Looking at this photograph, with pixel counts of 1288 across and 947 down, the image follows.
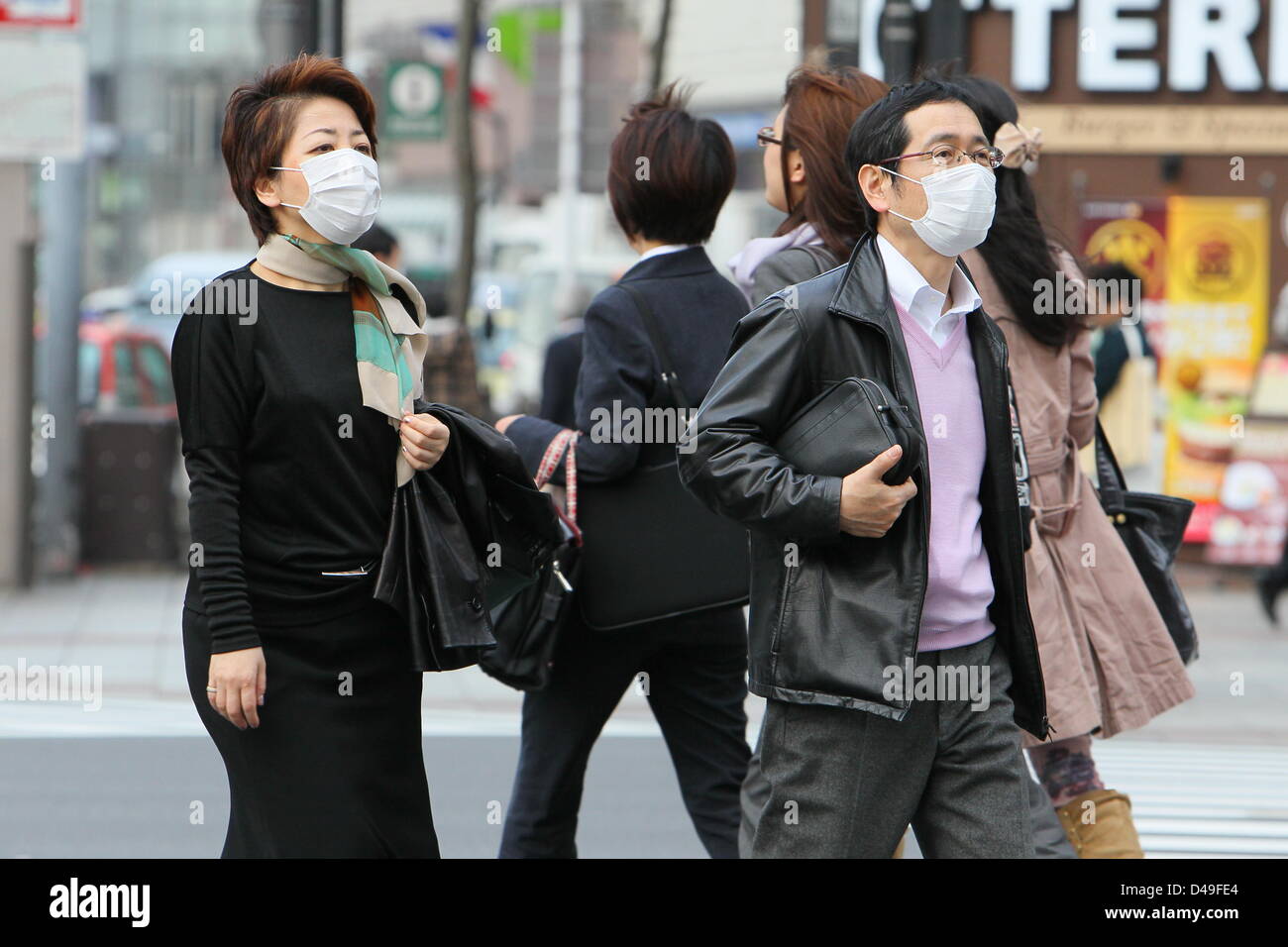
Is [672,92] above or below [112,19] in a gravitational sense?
below

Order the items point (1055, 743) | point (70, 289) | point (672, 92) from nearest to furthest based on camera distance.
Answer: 1. point (1055, 743)
2. point (672, 92)
3. point (70, 289)

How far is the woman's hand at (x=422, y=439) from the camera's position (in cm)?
348

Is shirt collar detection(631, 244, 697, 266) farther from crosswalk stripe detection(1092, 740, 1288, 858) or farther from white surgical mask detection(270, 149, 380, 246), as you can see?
crosswalk stripe detection(1092, 740, 1288, 858)

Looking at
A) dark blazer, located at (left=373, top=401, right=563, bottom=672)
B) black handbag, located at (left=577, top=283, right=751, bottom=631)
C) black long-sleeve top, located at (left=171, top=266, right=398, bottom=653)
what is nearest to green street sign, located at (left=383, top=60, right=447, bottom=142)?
black handbag, located at (left=577, top=283, right=751, bottom=631)

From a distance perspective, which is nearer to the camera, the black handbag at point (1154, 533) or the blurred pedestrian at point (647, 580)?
the blurred pedestrian at point (647, 580)

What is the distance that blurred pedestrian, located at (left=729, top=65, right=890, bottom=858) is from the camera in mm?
4125

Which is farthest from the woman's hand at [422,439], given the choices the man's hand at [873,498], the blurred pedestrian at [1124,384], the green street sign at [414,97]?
the green street sign at [414,97]

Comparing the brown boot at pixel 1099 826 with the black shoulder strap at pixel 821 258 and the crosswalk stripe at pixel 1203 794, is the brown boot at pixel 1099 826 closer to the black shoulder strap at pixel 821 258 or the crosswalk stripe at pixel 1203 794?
the black shoulder strap at pixel 821 258

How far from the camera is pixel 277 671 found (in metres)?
3.41

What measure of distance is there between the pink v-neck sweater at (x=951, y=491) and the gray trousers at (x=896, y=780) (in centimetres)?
6

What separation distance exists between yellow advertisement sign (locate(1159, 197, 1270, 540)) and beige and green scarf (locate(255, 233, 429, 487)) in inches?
371
